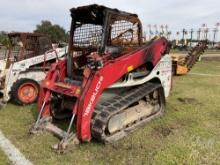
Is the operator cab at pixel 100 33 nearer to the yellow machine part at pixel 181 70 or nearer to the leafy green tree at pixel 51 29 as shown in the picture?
the yellow machine part at pixel 181 70

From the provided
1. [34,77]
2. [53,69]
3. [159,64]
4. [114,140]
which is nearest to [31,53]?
[34,77]

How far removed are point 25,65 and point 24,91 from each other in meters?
0.80

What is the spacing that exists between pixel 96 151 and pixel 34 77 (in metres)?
4.63

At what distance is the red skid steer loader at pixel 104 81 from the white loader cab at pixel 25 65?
2.25m

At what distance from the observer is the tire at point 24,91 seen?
7.71 m

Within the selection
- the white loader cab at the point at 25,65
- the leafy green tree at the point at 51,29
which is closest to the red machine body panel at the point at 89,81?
the white loader cab at the point at 25,65

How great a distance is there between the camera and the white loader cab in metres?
7.85

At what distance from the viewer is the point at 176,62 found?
45.5 feet

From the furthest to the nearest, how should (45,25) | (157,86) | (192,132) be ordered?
(45,25) < (157,86) < (192,132)

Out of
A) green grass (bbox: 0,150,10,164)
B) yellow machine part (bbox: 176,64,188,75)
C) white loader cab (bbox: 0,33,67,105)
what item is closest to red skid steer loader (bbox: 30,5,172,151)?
green grass (bbox: 0,150,10,164)

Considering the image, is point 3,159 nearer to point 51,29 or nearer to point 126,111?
point 126,111

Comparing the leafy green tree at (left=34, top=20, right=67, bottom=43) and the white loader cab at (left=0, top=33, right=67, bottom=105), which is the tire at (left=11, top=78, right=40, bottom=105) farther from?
the leafy green tree at (left=34, top=20, right=67, bottom=43)

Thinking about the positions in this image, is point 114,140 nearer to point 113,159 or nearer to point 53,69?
point 113,159

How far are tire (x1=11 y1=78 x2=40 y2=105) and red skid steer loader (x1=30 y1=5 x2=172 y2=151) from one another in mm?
2143
